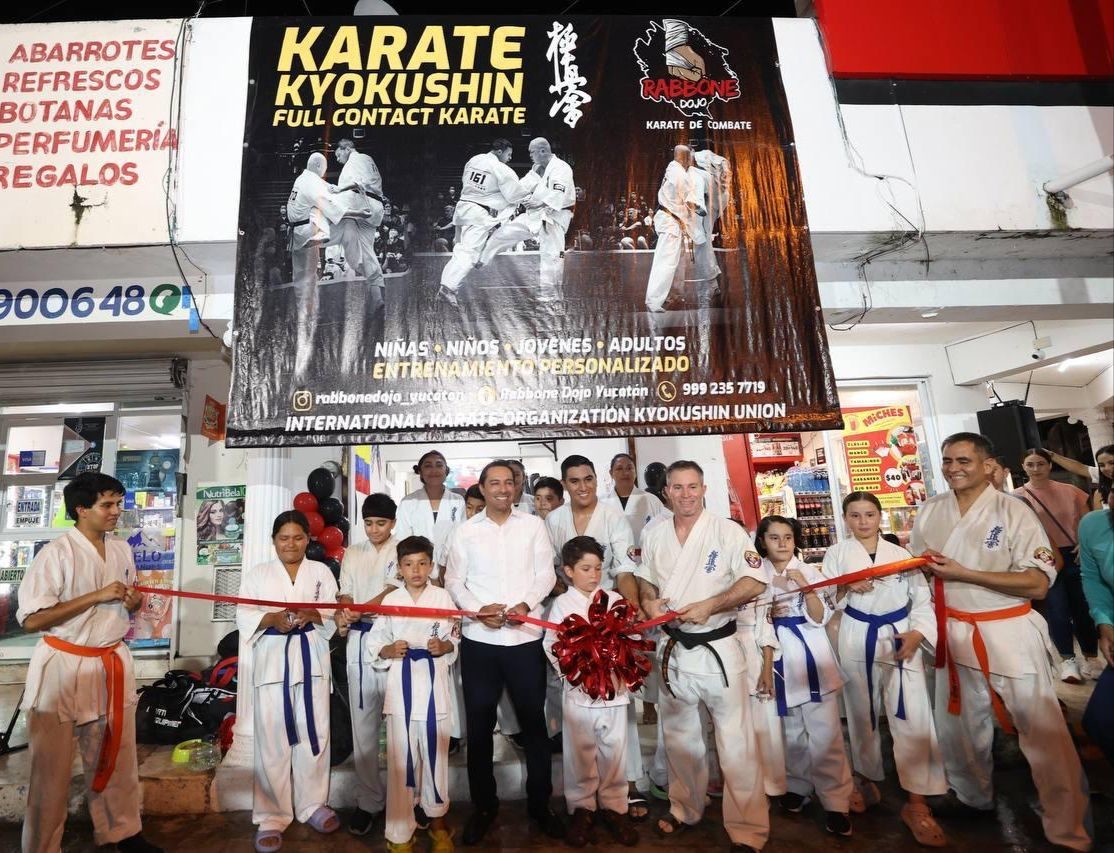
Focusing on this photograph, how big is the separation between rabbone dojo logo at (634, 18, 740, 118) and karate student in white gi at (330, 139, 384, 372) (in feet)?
5.70

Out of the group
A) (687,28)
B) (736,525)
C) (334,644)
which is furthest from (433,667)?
(687,28)

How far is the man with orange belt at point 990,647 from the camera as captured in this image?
268 centimetres

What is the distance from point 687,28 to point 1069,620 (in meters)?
5.13

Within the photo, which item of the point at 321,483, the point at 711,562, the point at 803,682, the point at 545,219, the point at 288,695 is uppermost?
the point at 545,219

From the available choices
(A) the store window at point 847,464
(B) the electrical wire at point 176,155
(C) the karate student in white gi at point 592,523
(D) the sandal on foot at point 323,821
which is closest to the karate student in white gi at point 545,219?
(C) the karate student in white gi at point 592,523

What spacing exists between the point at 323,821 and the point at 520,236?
129 inches

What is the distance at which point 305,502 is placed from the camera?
5.34 m

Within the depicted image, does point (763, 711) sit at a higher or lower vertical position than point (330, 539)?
lower

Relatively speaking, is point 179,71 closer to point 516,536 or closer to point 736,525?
point 516,536

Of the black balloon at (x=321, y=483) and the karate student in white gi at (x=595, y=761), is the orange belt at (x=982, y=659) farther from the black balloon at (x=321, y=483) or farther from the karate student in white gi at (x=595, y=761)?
the black balloon at (x=321, y=483)

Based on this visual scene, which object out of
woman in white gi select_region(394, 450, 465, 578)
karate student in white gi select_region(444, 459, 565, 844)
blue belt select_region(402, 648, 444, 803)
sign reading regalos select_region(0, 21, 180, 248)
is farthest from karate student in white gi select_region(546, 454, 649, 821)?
sign reading regalos select_region(0, 21, 180, 248)

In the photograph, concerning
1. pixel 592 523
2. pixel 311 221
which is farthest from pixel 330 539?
pixel 311 221

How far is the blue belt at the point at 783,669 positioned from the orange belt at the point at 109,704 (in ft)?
10.8

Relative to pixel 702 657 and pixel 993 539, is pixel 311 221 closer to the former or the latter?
pixel 702 657
